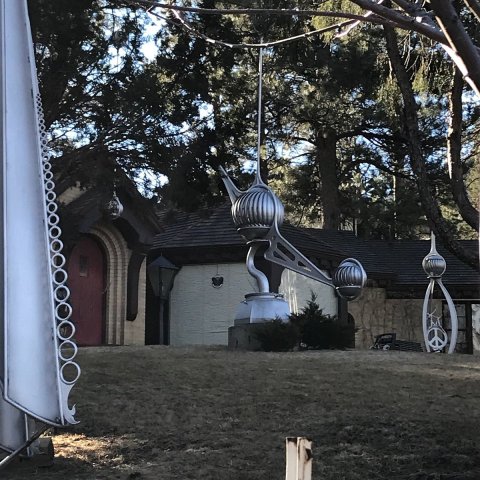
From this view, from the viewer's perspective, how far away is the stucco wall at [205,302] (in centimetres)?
1972

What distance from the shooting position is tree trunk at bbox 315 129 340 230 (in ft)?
97.0

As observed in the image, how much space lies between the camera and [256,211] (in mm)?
13602

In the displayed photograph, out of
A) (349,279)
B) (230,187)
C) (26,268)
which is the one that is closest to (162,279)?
(230,187)

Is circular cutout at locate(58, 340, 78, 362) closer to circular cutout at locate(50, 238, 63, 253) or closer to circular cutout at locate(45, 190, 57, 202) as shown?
circular cutout at locate(50, 238, 63, 253)

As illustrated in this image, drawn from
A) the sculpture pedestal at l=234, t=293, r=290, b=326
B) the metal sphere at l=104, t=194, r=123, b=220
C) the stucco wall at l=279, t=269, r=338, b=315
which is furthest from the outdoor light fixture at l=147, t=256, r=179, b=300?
the stucco wall at l=279, t=269, r=338, b=315

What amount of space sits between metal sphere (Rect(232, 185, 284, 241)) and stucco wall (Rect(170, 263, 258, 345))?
576cm

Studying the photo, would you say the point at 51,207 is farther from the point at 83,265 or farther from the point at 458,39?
the point at 83,265

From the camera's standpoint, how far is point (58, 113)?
36.5 ft

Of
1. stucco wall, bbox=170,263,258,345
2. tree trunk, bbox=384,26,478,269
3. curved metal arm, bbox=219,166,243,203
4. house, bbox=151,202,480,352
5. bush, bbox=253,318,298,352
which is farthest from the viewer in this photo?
house, bbox=151,202,480,352

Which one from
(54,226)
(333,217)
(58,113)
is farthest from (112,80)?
(333,217)

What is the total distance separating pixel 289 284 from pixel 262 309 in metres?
7.98

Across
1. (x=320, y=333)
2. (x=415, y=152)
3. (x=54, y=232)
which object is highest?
(x=415, y=152)

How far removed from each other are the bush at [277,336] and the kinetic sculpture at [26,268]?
7039 millimetres

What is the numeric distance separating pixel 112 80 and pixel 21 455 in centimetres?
708
